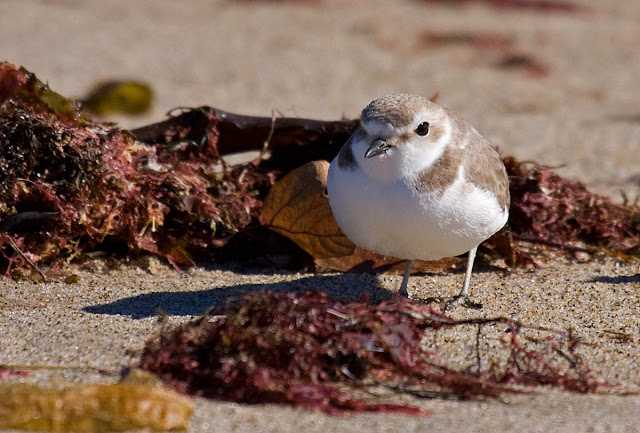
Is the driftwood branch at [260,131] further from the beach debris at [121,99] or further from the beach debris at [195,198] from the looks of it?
the beach debris at [121,99]

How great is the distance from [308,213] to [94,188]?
3.97ft

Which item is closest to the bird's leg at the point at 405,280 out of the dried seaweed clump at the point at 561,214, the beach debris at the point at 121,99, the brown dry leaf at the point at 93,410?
the dried seaweed clump at the point at 561,214

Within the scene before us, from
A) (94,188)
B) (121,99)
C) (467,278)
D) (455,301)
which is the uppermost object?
(121,99)

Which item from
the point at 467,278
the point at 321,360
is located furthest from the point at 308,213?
the point at 321,360

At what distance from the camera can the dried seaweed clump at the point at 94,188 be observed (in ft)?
14.4

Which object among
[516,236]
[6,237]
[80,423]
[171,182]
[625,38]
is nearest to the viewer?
[80,423]

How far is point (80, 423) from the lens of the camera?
2.65m

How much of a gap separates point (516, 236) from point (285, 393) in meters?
2.58

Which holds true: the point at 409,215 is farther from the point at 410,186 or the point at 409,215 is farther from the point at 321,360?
the point at 321,360

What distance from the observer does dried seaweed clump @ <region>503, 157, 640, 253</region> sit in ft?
17.0

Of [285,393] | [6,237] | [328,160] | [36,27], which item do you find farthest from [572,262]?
[36,27]

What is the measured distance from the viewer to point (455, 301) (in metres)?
4.22

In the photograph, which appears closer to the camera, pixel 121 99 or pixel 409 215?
pixel 409 215

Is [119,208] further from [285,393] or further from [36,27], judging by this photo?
[36,27]
